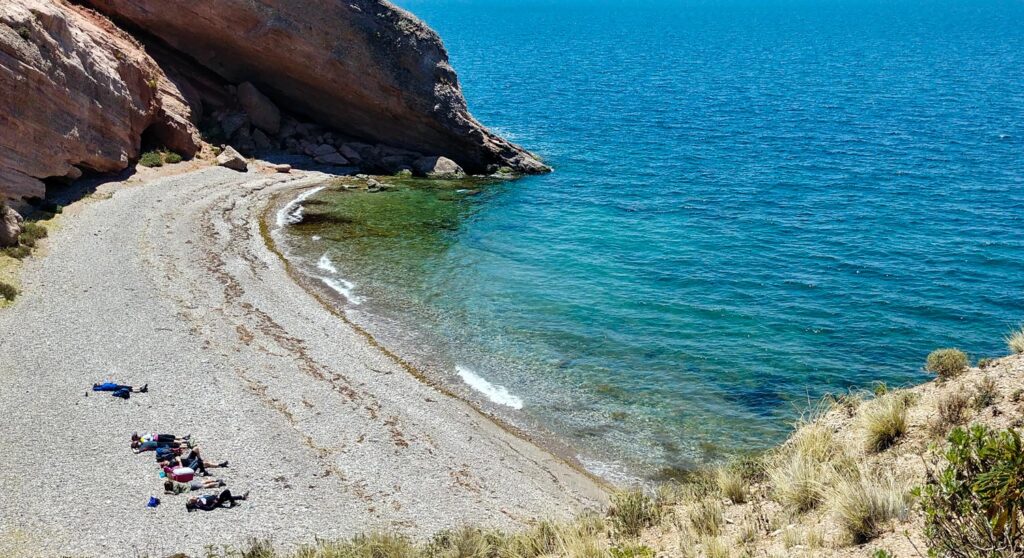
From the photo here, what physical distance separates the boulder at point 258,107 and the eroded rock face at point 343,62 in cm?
98

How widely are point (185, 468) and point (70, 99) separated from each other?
23.2 m

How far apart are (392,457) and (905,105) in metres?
60.9

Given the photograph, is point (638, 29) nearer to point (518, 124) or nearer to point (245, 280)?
point (518, 124)

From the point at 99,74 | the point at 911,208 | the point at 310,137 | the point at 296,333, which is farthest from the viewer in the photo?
the point at 310,137

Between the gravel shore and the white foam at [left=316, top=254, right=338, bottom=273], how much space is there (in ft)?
8.28

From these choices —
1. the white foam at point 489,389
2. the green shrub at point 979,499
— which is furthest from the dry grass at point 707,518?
the white foam at point 489,389

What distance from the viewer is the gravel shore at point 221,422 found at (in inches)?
634

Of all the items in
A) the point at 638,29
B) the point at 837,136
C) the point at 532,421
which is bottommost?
the point at 532,421

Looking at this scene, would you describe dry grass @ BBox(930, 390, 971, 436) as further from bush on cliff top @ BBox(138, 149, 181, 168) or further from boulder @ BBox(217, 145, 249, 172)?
boulder @ BBox(217, 145, 249, 172)

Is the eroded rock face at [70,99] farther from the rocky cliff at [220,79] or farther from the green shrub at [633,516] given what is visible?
the green shrub at [633,516]

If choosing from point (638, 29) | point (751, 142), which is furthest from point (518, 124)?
point (638, 29)

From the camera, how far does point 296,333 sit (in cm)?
2589

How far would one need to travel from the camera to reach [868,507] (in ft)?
36.0

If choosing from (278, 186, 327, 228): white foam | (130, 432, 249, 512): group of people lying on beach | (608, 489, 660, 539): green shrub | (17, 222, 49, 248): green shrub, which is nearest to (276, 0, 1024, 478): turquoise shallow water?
(278, 186, 327, 228): white foam
